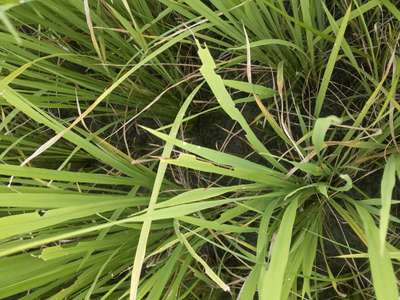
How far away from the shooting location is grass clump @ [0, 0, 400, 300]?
53 centimetres

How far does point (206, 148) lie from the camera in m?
0.51

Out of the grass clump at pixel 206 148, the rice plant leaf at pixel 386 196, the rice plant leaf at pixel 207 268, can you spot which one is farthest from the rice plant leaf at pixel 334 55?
the rice plant leaf at pixel 207 268

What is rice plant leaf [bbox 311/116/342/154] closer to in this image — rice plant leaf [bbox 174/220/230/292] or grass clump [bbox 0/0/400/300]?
grass clump [bbox 0/0/400/300]

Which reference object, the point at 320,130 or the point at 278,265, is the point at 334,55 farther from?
the point at 278,265

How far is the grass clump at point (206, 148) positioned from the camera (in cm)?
53

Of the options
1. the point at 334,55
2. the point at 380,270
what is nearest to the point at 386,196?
the point at 380,270

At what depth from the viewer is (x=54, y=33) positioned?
0.75 meters

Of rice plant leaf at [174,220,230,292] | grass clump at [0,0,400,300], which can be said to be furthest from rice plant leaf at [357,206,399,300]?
rice plant leaf at [174,220,230,292]

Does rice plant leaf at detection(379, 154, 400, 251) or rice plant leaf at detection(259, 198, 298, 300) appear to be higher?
rice plant leaf at detection(379, 154, 400, 251)

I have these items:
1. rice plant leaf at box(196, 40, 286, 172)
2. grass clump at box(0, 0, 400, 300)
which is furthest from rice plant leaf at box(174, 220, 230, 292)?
rice plant leaf at box(196, 40, 286, 172)

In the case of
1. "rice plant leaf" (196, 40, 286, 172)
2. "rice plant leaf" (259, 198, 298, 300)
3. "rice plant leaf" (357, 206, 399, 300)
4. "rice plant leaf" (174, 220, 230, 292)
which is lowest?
"rice plant leaf" (357, 206, 399, 300)

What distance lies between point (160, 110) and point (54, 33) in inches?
7.2

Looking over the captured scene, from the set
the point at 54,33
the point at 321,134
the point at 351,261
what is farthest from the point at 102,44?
the point at 351,261

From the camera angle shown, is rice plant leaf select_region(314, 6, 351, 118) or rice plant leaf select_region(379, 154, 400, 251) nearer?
rice plant leaf select_region(379, 154, 400, 251)
